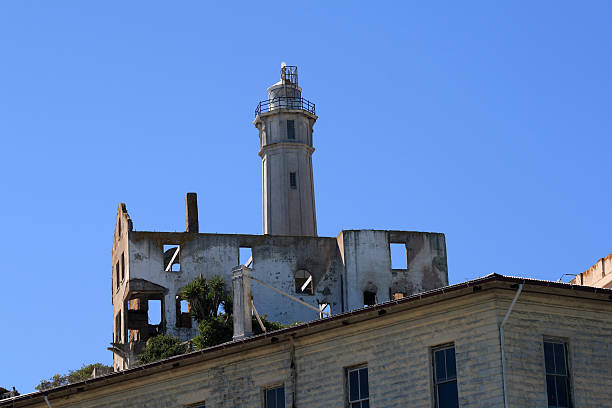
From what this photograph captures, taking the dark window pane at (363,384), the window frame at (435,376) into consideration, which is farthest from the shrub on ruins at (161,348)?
the window frame at (435,376)

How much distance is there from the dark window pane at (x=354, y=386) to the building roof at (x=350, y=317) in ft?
4.44

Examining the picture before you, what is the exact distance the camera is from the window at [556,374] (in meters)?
35.2

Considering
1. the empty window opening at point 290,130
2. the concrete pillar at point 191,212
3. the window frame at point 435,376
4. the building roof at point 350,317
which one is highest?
the empty window opening at point 290,130

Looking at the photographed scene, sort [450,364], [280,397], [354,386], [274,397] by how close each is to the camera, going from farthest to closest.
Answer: [274,397]
[280,397]
[354,386]
[450,364]

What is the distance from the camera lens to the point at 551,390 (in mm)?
35312

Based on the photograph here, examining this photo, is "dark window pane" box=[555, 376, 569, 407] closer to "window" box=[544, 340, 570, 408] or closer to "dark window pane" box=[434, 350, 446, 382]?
"window" box=[544, 340, 570, 408]

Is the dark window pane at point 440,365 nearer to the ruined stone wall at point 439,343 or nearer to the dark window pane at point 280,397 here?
the ruined stone wall at point 439,343

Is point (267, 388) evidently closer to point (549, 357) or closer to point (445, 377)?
point (445, 377)

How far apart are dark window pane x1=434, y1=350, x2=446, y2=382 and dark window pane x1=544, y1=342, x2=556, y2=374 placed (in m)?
2.51

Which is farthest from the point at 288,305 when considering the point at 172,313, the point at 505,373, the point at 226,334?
the point at 505,373

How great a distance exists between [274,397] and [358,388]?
2.94 m

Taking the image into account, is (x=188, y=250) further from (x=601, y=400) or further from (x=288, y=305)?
(x=601, y=400)

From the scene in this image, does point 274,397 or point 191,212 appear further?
point 191,212

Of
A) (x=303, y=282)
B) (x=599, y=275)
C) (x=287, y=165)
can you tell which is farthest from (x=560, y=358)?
(x=287, y=165)
